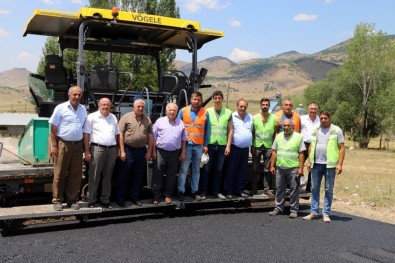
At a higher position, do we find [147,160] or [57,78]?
[57,78]

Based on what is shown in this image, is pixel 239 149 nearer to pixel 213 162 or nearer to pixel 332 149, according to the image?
pixel 213 162

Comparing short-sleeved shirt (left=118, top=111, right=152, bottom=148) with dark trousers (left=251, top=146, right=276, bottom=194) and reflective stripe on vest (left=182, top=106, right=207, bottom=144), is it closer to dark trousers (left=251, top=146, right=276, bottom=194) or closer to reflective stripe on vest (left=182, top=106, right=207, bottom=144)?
reflective stripe on vest (left=182, top=106, right=207, bottom=144)

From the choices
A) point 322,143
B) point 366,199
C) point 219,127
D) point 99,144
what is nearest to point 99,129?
point 99,144

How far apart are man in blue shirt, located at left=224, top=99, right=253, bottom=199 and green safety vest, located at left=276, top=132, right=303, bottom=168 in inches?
17.9

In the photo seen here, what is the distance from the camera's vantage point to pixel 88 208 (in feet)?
18.0

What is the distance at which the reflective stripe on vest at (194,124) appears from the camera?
20.3 feet

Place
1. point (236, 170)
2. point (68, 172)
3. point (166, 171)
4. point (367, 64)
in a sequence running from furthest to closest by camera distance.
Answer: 1. point (367, 64)
2. point (236, 170)
3. point (166, 171)
4. point (68, 172)

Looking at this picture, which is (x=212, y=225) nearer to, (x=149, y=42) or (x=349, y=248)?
(x=349, y=248)

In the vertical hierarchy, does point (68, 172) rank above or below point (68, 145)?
below

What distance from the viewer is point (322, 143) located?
6.38 metres

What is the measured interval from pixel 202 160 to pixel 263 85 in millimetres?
190832

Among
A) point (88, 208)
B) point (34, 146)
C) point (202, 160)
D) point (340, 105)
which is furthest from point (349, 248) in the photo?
point (340, 105)

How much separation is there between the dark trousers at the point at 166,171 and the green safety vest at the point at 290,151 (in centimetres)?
149

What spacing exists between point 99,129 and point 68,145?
16.7 inches
